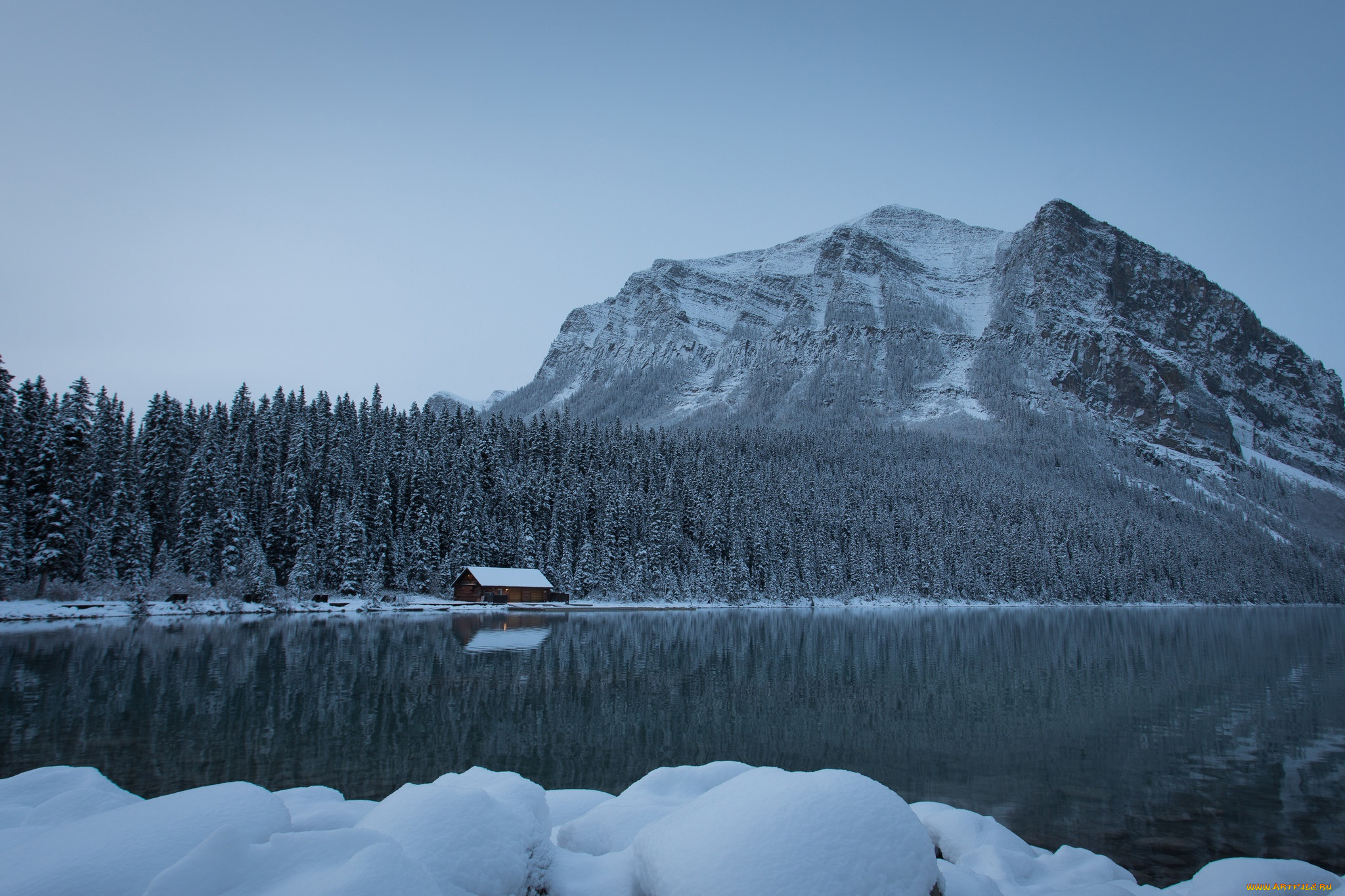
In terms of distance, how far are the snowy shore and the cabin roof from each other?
70.1 metres

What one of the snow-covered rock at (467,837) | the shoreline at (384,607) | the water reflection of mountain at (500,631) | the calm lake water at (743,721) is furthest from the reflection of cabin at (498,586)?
the snow-covered rock at (467,837)

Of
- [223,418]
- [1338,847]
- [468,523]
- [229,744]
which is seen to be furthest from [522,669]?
[223,418]

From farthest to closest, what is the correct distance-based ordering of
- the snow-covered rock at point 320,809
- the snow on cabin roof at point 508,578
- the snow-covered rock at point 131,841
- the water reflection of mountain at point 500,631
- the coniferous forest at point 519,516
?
1. the snow on cabin roof at point 508,578
2. the coniferous forest at point 519,516
3. the water reflection of mountain at point 500,631
4. the snow-covered rock at point 320,809
5. the snow-covered rock at point 131,841

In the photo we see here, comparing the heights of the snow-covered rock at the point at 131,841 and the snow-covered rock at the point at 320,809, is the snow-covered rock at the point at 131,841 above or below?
above

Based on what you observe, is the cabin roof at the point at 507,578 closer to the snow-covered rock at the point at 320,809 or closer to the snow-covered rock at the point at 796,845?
the snow-covered rock at the point at 320,809

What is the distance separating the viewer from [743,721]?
20609 mm

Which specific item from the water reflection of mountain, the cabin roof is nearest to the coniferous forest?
the cabin roof

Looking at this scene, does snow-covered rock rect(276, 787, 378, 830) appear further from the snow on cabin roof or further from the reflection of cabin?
the snow on cabin roof

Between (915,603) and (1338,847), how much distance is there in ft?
344

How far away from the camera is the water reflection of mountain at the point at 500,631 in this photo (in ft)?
128

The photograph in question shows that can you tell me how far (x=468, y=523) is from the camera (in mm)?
81938

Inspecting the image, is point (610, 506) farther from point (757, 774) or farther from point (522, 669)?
point (757, 774)

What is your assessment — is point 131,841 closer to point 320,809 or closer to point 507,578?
point 320,809

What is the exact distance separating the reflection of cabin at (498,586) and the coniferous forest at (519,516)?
299 centimetres
